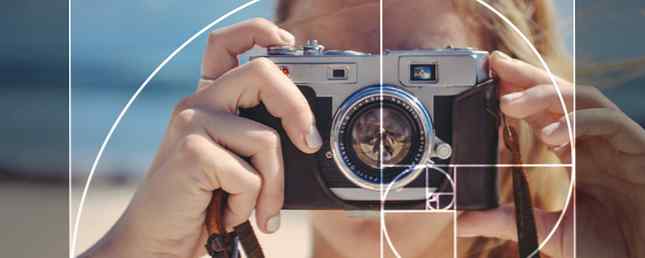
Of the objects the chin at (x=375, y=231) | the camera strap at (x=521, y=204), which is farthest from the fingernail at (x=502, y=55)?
the chin at (x=375, y=231)

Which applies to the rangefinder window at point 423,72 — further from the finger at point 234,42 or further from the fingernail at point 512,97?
the finger at point 234,42

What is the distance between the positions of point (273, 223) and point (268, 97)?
1.03ft

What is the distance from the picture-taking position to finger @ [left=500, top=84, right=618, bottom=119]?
1.93 m

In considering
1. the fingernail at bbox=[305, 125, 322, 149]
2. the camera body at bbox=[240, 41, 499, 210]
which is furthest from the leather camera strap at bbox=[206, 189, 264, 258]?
the fingernail at bbox=[305, 125, 322, 149]

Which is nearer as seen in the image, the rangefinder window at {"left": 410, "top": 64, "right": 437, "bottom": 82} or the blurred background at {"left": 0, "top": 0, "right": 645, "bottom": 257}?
the rangefinder window at {"left": 410, "top": 64, "right": 437, "bottom": 82}

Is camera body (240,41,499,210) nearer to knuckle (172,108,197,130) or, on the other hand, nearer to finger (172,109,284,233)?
finger (172,109,284,233)

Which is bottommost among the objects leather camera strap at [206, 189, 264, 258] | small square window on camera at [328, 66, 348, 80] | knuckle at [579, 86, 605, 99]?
leather camera strap at [206, 189, 264, 258]

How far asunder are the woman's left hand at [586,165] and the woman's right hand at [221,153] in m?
0.48

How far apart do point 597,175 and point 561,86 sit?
0.25 metres

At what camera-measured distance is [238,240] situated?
1980mm

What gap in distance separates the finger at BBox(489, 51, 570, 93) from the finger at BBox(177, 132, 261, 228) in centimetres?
64

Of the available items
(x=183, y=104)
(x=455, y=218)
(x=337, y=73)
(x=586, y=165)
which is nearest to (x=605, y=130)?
(x=586, y=165)

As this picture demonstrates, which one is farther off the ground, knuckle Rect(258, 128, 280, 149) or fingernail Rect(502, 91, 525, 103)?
fingernail Rect(502, 91, 525, 103)

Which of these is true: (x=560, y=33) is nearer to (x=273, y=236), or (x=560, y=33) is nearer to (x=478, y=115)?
(x=478, y=115)
